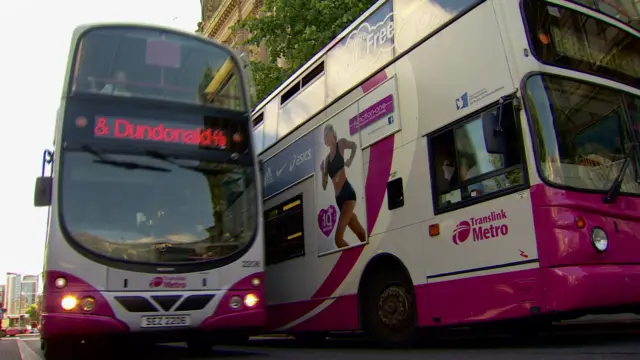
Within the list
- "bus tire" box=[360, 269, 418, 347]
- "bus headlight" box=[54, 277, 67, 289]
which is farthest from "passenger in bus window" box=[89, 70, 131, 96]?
"bus tire" box=[360, 269, 418, 347]

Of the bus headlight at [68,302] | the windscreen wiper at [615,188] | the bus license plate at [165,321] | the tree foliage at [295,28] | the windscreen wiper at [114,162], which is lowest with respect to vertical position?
the bus license plate at [165,321]

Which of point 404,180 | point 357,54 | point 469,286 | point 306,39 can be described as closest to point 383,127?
point 404,180

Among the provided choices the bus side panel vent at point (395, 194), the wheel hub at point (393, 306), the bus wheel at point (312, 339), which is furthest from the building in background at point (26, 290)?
the bus side panel vent at point (395, 194)

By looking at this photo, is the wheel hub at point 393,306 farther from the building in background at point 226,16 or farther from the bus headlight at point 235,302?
the building in background at point 226,16

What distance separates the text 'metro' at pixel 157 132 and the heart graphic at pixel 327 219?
1817 mm

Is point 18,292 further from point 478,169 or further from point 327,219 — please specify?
point 478,169

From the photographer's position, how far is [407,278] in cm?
676

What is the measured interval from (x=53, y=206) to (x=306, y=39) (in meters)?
10.5

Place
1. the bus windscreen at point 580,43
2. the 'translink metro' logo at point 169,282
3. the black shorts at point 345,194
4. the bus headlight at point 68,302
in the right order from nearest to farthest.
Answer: the bus windscreen at point 580,43, the bus headlight at point 68,302, the 'translink metro' logo at point 169,282, the black shorts at point 345,194

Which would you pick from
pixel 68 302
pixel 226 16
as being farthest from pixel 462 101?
pixel 226 16

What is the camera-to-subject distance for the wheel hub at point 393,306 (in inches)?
266

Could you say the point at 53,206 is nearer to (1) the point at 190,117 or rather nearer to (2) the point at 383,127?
(1) the point at 190,117

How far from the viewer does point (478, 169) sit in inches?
233

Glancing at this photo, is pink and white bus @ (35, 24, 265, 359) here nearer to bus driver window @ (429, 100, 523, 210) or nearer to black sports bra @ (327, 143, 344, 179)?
black sports bra @ (327, 143, 344, 179)
